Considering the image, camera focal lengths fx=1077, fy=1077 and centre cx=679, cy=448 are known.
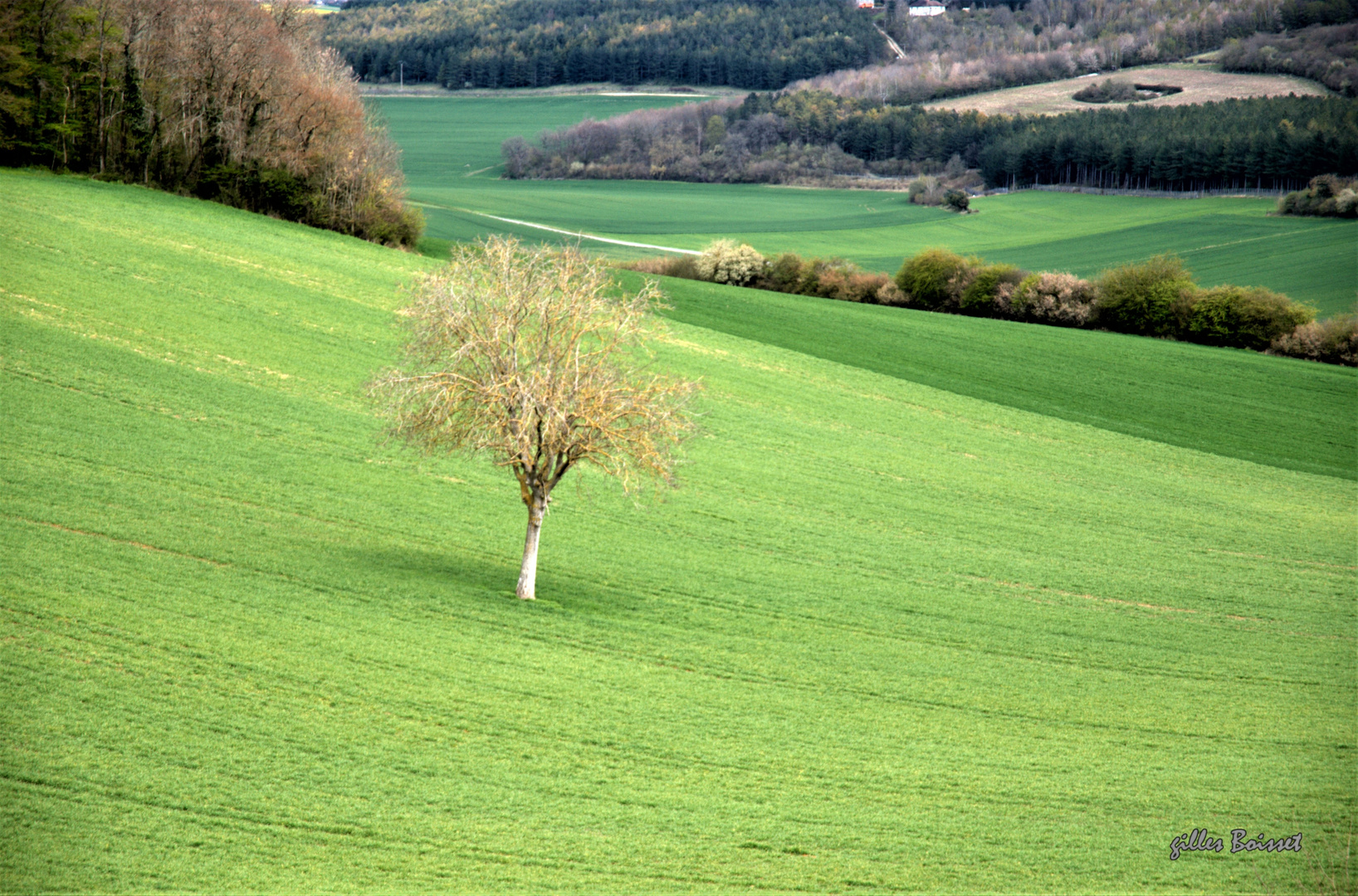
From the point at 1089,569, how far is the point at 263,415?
24666 mm

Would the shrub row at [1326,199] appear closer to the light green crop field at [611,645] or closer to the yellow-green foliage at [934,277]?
the yellow-green foliage at [934,277]

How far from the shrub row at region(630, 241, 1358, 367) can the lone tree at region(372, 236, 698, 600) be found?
49.4 meters

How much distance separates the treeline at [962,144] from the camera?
110 m

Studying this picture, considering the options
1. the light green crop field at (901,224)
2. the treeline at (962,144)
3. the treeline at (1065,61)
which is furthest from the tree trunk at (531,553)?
the treeline at (1065,61)

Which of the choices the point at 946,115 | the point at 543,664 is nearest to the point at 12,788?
the point at 543,664

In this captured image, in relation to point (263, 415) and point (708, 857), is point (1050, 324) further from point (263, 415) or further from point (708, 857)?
point (708, 857)

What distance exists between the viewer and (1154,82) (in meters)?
159

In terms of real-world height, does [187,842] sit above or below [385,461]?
below

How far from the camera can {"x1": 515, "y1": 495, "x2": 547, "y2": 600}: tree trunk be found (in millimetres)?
23578

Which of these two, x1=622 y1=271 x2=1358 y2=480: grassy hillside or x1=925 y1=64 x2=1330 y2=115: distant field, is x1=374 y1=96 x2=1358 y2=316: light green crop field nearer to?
x1=622 y1=271 x2=1358 y2=480: grassy hillside

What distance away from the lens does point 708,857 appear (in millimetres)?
15148
